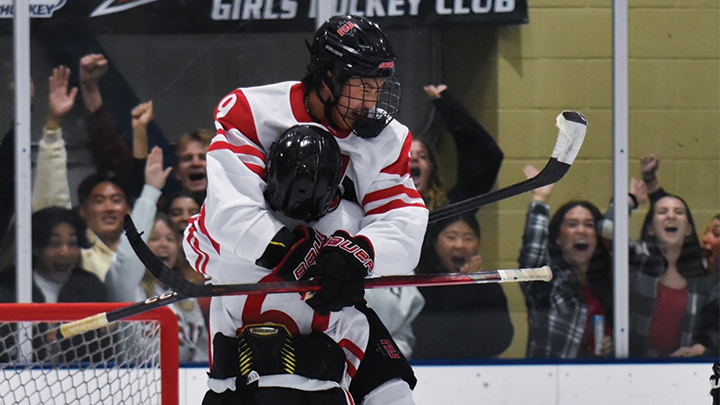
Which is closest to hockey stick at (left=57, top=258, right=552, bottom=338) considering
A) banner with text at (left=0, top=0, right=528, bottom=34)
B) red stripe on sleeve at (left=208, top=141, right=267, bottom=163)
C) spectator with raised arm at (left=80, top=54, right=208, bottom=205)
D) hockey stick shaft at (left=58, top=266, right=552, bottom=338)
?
hockey stick shaft at (left=58, top=266, right=552, bottom=338)

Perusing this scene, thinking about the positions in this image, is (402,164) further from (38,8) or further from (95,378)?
(38,8)

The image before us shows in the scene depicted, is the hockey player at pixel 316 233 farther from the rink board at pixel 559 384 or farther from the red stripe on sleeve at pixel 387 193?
the rink board at pixel 559 384

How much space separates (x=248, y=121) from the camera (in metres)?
1.77

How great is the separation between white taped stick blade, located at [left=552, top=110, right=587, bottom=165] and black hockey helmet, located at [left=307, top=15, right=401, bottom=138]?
351mm

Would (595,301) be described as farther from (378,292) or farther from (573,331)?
(378,292)

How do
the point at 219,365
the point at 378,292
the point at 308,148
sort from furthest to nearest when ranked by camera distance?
the point at 378,292
the point at 219,365
the point at 308,148

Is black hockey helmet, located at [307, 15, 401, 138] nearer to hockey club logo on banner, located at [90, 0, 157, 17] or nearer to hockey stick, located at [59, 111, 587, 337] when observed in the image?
hockey stick, located at [59, 111, 587, 337]

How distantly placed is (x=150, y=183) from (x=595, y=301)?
1.58 metres

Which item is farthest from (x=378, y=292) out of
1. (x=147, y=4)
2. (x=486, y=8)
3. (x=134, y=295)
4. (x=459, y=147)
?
(x=147, y=4)

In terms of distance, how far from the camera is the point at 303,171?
1.62 meters

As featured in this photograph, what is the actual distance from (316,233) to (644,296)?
193cm

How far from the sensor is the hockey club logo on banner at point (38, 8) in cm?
328

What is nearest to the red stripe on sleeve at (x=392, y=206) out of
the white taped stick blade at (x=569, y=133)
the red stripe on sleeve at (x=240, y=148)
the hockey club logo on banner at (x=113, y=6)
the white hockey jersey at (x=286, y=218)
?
the white hockey jersey at (x=286, y=218)

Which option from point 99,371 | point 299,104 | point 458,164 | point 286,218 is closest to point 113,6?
point 458,164
